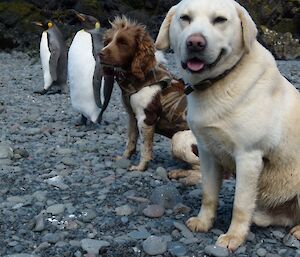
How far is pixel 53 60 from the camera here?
1088 centimetres

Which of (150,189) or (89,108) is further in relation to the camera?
(89,108)

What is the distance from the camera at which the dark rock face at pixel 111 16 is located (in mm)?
19281

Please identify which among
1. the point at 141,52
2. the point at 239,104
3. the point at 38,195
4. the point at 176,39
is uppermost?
the point at 176,39

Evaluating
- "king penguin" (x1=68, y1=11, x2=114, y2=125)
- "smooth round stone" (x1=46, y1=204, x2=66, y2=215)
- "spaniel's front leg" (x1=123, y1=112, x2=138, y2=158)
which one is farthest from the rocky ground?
"king penguin" (x1=68, y1=11, x2=114, y2=125)

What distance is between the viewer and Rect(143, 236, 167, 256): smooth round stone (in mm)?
3034

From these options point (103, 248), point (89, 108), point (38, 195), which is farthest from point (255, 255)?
point (89, 108)

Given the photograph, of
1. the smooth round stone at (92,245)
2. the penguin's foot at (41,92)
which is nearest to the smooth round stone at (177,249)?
the smooth round stone at (92,245)

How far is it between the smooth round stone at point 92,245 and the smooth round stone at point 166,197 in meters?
0.72

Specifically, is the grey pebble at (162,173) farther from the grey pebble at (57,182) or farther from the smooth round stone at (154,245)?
the smooth round stone at (154,245)

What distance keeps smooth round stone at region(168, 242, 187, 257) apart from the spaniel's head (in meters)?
1.70

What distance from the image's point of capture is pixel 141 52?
4.48 metres

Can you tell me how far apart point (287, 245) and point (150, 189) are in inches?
50.0

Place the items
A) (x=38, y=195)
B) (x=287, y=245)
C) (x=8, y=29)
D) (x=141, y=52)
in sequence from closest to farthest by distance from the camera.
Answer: (x=287, y=245)
(x=38, y=195)
(x=141, y=52)
(x=8, y=29)

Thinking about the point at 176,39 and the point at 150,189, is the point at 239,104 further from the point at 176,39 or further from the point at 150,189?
the point at 150,189
